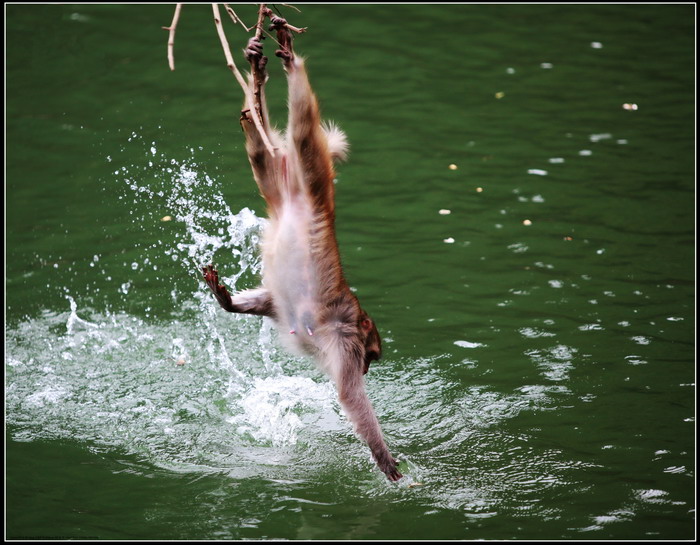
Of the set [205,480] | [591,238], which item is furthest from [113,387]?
[591,238]

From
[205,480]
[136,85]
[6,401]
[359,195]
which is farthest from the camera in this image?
[136,85]

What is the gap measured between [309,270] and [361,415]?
107cm

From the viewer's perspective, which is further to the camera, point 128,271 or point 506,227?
point 506,227

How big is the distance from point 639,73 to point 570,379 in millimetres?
7932

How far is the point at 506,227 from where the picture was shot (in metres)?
10.5

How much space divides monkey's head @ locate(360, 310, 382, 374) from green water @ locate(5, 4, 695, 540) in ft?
2.84

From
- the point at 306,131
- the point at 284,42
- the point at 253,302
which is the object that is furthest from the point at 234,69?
the point at 253,302

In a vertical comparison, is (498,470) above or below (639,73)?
below

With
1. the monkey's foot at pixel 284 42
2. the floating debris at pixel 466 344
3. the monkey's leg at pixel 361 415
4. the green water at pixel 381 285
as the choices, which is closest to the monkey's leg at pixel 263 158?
the monkey's foot at pixel 284 42

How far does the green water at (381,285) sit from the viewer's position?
6.50 meters

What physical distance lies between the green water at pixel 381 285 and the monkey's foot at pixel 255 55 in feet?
7.33

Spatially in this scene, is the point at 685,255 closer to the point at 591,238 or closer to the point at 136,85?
the point at 591,238

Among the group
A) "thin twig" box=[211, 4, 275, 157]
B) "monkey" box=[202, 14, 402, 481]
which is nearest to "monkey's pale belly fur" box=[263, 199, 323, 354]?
"monkey" box=[202, 14, 402, 481]

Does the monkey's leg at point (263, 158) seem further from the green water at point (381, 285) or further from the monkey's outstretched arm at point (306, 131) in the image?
the green water at point (381, 285)
